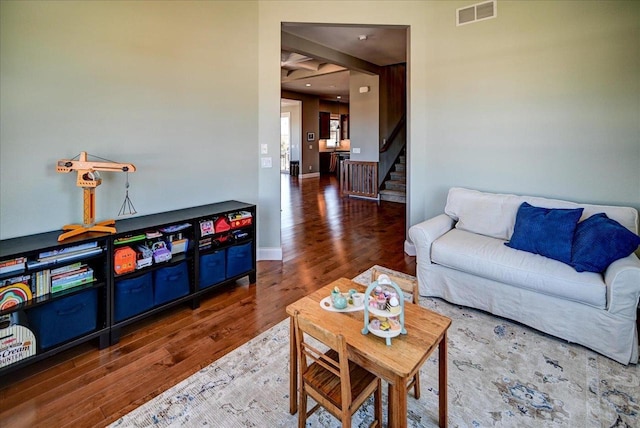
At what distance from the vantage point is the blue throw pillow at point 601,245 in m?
2.28

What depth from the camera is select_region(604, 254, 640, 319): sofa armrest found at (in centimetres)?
209

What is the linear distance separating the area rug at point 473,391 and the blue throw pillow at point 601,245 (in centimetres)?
59

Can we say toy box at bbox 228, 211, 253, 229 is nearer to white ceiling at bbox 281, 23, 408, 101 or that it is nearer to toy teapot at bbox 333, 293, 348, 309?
toy teapot at bbox 333, 293, 348, 309

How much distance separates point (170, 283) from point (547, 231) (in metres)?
3.05

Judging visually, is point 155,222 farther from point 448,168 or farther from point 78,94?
point 448,168

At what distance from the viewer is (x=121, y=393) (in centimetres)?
191

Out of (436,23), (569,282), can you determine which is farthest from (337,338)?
(436,23)

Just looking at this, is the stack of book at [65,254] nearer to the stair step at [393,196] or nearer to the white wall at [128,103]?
the white wall at [128,103]

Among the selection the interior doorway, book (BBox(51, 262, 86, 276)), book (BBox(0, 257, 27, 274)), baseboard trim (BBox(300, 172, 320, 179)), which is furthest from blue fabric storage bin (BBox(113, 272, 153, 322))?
the interior doorway

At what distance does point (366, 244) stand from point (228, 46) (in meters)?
3.01

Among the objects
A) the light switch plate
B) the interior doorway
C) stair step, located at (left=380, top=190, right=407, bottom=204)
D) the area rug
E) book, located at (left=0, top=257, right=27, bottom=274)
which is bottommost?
the area rug

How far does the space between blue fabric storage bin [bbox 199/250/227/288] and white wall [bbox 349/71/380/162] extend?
6113 mm

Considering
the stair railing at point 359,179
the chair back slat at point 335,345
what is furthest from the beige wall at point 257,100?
the stair railing at point 359,179

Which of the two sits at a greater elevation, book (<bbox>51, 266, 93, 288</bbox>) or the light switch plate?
the light switch plate
